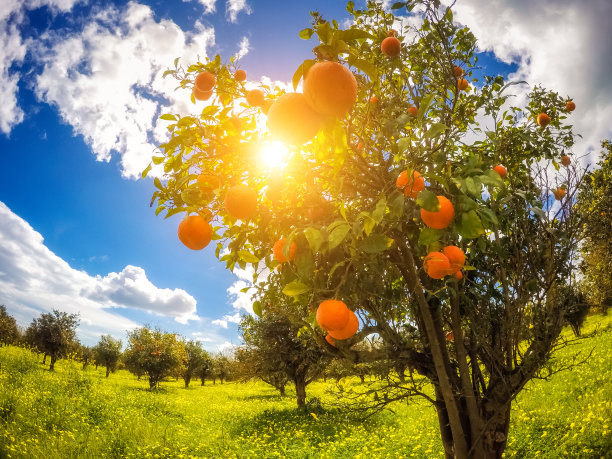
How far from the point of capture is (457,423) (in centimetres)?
267

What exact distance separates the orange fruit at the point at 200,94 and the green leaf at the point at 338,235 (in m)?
1.25

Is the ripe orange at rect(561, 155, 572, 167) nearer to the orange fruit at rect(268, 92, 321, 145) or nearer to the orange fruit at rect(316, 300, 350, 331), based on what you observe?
the orange fruit at rect(316, 300, 350, 331)

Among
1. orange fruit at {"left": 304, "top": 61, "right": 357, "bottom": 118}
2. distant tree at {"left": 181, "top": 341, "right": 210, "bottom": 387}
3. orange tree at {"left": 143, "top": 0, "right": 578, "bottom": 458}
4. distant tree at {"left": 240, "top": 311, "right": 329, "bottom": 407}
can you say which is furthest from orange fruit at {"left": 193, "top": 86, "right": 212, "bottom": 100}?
distant tree at {"left": 181, "top": 341, "right": 210, "bottom": 387}

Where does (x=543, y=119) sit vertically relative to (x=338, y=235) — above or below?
above

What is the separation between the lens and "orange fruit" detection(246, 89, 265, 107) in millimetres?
1861

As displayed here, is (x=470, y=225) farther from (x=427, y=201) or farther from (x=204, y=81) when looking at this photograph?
(x=204, y=81)

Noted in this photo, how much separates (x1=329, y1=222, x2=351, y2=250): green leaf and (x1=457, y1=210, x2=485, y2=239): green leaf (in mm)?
416

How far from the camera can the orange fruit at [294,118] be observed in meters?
0.98

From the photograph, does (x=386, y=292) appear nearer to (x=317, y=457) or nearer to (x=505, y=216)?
(x=505, y=216)

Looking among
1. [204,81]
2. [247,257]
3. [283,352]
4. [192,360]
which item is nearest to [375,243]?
[247,257]

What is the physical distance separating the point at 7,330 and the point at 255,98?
53241 mm

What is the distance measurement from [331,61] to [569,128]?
425 cm

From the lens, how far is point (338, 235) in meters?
1.15

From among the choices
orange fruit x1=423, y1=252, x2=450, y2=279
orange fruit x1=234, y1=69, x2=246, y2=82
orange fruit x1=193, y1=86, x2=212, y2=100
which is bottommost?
orange fruit x1=423, y1=252, x2=450, y2=279
